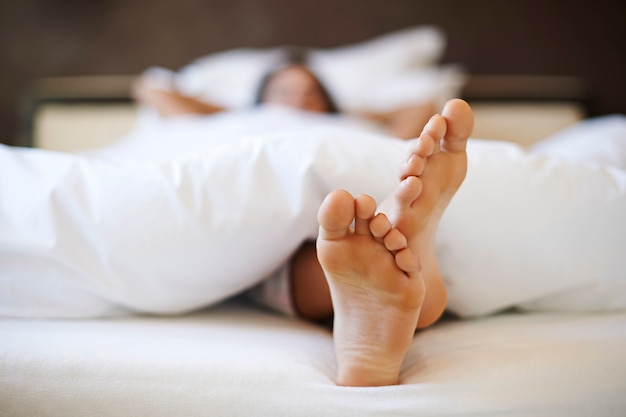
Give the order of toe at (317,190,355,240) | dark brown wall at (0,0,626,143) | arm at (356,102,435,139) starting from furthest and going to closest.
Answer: dark brown wall at (0,0,626,143) → arm at (356,102,435,139) → toe at (317,190,355,240)

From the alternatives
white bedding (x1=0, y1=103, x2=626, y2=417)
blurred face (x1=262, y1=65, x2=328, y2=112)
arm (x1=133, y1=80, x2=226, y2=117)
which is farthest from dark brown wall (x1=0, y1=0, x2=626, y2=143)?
white bedding (x1=0, y1=103, x2=626, y2=417)

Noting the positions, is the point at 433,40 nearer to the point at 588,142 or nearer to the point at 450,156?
the point at 588,142

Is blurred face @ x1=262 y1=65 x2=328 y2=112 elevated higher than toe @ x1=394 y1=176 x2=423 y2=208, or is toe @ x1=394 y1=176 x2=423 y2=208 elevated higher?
toe @ x1=394 y1=176 x2=423 y2=208

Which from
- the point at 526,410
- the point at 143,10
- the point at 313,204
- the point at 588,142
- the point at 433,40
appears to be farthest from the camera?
the point at 143,10

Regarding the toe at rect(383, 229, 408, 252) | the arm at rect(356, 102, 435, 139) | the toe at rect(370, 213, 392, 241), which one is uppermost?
the toe at rect(370, 213, 392, 241)

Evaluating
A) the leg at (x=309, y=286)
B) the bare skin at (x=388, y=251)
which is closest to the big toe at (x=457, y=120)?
the bare skin at (x=388, y=251)

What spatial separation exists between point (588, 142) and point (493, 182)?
15.3 inches

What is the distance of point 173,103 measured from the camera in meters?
1.52

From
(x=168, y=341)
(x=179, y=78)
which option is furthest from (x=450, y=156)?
(x=179, y=78)

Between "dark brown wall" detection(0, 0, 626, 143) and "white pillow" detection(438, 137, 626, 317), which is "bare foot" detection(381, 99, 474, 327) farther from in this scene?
"dark brown wall" detection(0, 0, 626, 143)

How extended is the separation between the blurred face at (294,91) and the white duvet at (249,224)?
794 mm

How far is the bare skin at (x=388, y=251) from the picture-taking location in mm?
508

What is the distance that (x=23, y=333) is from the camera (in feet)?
1.86

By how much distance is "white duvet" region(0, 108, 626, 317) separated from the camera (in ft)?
2.01
